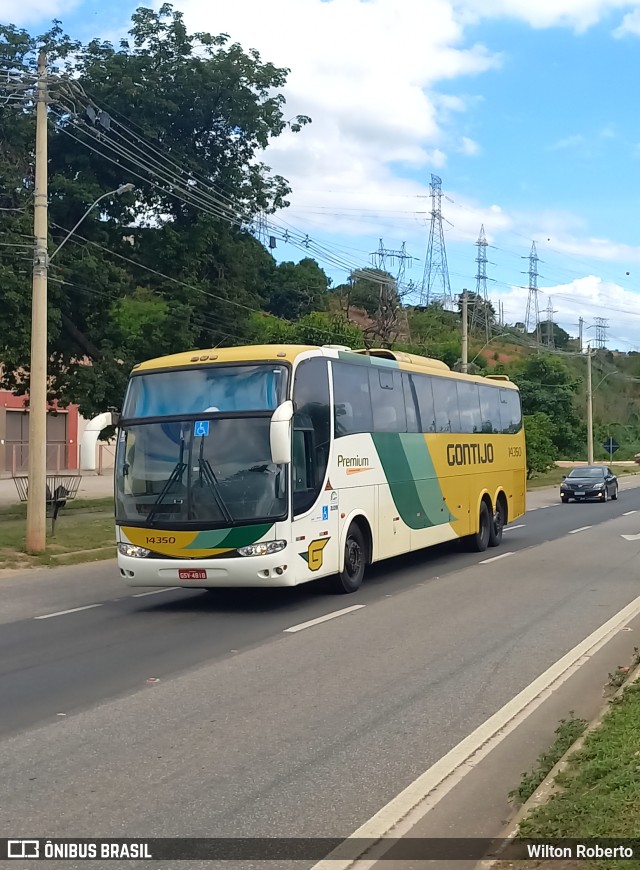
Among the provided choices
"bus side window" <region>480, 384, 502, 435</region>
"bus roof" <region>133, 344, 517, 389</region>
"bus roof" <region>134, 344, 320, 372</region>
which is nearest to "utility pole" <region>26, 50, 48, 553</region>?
"bus roof" <region>133, 344, 517, 389</region>

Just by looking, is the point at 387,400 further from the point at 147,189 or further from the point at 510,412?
the point at 147,189

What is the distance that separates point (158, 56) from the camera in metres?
32.3

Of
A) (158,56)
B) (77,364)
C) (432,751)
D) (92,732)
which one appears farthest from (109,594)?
(158,56)

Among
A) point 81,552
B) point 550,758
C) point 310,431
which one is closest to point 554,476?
point 81,552

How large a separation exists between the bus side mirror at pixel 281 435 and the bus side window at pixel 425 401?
232 inches

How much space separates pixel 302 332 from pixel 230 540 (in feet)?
113

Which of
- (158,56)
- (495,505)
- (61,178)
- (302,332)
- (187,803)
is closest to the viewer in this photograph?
(187,803)

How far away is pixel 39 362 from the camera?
18922mm

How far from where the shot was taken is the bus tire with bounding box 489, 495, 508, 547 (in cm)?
2062

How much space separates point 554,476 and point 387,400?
160ft

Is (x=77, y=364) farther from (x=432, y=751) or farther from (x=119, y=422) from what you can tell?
(x=432, y=751)

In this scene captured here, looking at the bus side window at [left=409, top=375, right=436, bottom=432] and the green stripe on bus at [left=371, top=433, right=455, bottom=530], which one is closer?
the green stripe on bus at [left=371, top=433, right=455, bottom=530]

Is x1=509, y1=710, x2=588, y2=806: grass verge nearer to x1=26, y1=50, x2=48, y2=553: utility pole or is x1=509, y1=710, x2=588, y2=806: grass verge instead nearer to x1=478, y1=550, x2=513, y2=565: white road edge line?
x1=478, y1=550, x2=513, y2=565: white road edge line

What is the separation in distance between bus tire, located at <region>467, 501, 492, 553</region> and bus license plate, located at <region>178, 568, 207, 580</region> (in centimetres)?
890
